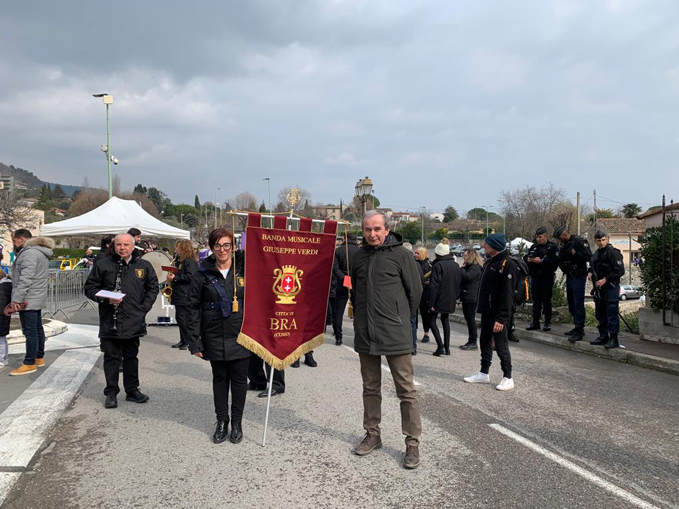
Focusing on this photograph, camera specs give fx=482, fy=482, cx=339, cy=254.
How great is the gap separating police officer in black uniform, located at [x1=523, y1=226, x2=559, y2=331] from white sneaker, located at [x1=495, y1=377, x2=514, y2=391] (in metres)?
4.01

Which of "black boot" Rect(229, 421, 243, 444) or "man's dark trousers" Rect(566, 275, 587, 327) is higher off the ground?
"man's dark trousers" Rect(566, 275, 587, 327)

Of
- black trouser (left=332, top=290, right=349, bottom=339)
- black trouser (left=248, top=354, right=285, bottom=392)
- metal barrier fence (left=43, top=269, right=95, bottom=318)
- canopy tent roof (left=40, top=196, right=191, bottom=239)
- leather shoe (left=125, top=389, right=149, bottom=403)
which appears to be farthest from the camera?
canopy tent roof (left=40, top=196, right=191, bottom=239)

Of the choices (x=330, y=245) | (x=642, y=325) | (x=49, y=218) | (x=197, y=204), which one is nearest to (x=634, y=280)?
(x=642, y=325)

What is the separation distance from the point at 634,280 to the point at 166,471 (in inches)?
1777

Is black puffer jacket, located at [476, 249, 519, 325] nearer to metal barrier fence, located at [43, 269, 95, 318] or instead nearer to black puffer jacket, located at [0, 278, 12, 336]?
black puffer jacket, located at [0, 278, 12, 336]

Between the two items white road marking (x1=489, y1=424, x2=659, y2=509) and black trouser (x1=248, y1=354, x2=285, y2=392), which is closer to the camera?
white road marking (x1=489, y1=424, x2=659, y2=509)

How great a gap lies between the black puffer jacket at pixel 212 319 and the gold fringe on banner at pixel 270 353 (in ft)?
0.28

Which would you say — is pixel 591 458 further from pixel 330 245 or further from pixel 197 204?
pixel 197 204

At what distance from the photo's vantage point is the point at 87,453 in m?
4.20

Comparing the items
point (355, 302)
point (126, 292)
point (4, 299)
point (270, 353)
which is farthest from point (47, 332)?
point (355, 302)

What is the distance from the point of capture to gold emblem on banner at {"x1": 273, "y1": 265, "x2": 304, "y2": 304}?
4.47 meters

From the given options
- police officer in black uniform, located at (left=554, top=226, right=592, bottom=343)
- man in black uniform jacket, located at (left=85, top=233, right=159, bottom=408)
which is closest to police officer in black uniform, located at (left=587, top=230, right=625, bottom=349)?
police officer in black uniform, located at (left=554, top=226, right=592, bottom=343)

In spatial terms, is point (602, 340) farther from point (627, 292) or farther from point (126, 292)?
point (627, 292)

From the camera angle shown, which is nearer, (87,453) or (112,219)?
(87,453)
